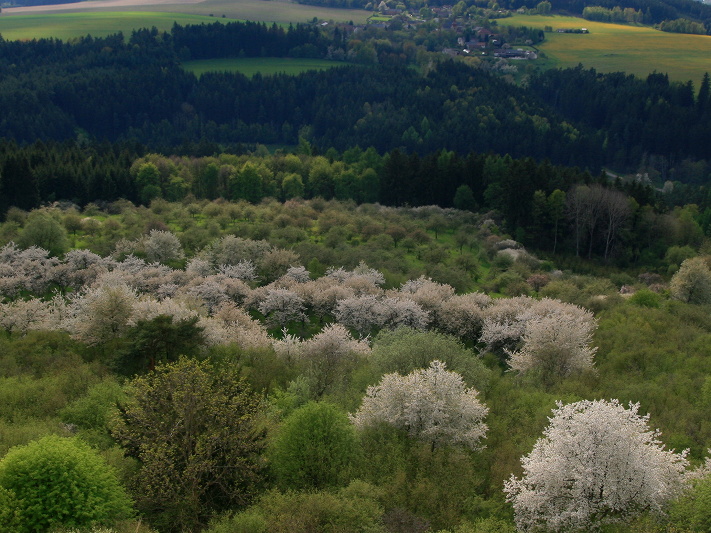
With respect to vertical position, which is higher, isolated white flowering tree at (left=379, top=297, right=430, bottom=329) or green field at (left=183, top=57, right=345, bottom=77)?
green field at (left=183, top=57, right=345, bottom=77)

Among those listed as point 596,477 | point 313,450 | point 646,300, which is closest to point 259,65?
→ point 646,300

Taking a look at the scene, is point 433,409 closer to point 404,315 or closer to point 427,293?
point 404,315

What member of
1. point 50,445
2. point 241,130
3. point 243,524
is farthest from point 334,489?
point 241,130

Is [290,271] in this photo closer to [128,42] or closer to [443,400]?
[443,400]

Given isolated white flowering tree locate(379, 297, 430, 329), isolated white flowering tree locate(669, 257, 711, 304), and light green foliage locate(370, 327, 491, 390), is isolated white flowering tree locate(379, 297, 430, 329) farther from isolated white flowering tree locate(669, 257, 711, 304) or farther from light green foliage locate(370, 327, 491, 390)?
isolated white flowering tree locate(669, 257, 711, 304)

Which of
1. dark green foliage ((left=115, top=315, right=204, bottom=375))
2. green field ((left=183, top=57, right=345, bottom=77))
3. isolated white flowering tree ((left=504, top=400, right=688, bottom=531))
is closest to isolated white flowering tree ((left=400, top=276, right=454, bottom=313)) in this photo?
dark green foliage ((left=115, top=315, right=204, bottom=375))

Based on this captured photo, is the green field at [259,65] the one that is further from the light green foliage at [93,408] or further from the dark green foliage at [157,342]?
the light green foliage at [93,408]
